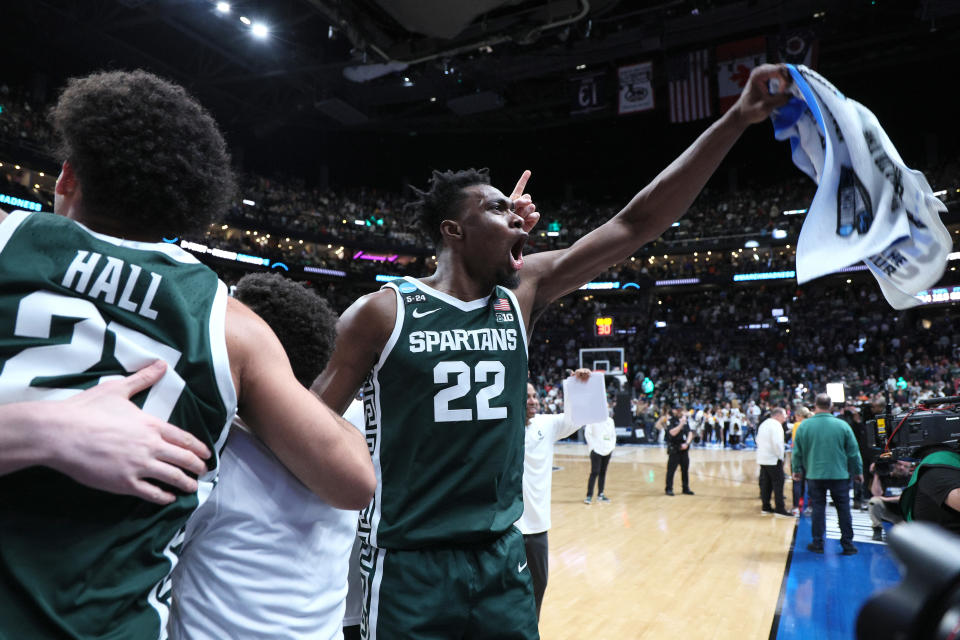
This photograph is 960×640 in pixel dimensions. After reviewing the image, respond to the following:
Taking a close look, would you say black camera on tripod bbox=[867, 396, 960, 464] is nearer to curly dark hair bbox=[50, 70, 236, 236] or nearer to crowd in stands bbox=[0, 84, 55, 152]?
curly dark hair bbox=[50, 70, 236, 236]

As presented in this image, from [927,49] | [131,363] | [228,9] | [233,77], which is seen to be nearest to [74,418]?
[131,363]

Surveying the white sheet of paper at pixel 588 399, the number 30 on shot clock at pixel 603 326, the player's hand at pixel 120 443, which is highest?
the number 30 on shot clock at pixel 603 326

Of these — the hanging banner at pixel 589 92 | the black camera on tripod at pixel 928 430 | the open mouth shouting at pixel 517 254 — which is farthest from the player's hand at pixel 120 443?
the hanging banner at pixel 589 92

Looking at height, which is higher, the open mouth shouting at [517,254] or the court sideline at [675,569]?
the open mouth shouting at [517,254]

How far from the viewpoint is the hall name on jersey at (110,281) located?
3.26 feet

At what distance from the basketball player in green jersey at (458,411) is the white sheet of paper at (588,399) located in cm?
201

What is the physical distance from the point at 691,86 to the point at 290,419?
18.7 metres

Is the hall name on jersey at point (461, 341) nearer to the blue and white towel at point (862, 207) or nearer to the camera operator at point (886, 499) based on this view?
the blue and white towel at point (862, 207)

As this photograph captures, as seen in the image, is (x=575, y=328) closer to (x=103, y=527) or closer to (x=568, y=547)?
(x=568, y=547)

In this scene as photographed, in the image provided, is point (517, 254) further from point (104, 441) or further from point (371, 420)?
point (104, 441)

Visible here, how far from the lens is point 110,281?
3.33 ft

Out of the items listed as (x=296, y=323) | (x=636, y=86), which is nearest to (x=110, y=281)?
(x=296, y=323)

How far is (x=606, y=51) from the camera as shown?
18.7 m

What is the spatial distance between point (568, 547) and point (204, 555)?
21.9 feet
